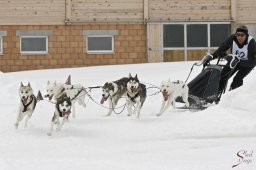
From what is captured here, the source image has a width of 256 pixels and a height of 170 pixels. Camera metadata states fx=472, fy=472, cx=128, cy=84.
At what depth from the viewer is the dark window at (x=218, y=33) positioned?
67.2 ft

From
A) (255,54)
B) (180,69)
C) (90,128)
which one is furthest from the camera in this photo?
(180,69)

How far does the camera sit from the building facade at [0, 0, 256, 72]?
20.0m

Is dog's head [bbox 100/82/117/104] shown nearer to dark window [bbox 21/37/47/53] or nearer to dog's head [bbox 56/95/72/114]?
dog's head [bbox 56/95/72/114]

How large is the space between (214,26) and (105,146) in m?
14.8

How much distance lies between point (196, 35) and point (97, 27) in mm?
4331

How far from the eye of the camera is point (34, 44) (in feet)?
66.7

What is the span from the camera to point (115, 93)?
9.59 m

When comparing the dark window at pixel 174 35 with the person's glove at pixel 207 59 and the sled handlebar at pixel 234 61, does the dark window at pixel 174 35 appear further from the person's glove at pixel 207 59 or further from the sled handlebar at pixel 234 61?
the sled handlebar at pixel 234 61

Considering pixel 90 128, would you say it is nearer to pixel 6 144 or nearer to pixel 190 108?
pixel 6 144

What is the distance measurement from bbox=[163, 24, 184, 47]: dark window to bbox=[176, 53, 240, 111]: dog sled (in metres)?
10.4

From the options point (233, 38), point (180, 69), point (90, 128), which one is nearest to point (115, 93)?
point (90, 128)

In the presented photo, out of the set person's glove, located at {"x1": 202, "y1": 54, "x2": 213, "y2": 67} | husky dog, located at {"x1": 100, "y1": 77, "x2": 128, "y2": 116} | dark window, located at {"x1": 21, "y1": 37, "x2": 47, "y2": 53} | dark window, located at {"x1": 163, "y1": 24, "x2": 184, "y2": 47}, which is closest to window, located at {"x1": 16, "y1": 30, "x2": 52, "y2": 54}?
dark window, located at {"x1": 21, "y1": 37, "x2": 47, "y2": 53}

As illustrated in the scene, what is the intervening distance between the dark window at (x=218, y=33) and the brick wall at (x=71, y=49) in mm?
3028

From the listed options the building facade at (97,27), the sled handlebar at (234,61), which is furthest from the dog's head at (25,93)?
the building facade at (97,27)
